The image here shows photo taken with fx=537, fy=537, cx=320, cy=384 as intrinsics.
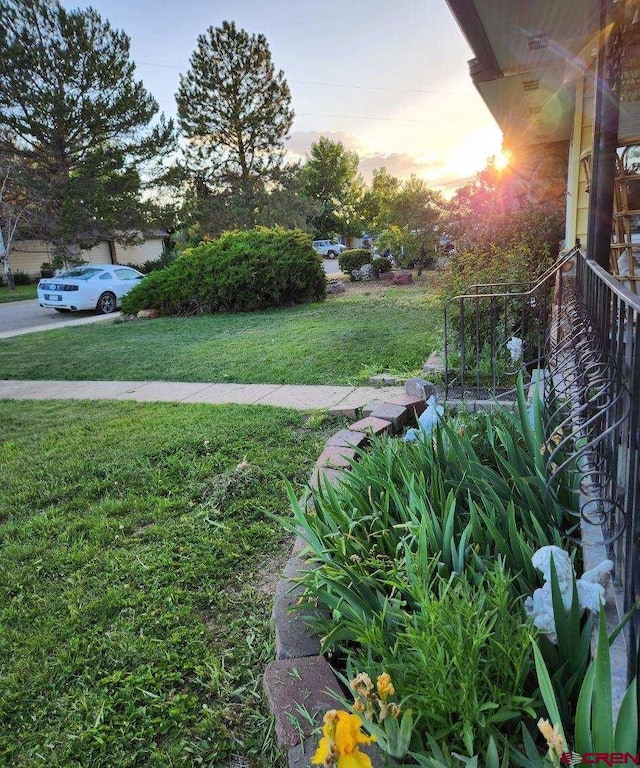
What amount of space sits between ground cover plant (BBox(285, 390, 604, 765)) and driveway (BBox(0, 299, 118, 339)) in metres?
10.3

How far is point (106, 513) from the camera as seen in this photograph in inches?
113

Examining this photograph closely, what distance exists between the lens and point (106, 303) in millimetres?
13555

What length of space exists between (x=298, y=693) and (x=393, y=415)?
219 cm

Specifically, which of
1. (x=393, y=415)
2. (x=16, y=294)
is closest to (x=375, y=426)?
(x=393, y=415)

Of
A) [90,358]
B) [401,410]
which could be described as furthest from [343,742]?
[90,358]

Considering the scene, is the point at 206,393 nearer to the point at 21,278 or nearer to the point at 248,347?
the point at 248,347

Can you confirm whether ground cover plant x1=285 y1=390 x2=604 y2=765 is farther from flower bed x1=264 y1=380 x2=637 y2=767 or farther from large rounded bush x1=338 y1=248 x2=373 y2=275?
large rounded bush x1=338 y1=248 x2=373 y2=275

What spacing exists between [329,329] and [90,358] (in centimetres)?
341

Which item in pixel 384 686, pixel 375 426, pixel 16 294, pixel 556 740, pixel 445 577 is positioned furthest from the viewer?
pixel 16 294

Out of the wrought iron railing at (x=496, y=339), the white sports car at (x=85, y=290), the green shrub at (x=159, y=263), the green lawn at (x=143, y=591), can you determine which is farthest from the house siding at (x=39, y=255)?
the green lawn at (x=143, y=591)

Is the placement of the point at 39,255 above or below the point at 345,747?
above

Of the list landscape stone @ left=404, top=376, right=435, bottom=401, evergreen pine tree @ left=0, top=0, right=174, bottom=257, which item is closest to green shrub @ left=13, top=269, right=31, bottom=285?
evergreen pine tree @ left=0, top=0, right=174, bottom=257

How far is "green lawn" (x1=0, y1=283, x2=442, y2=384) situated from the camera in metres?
5.74

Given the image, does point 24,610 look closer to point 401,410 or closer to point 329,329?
point 401,410
